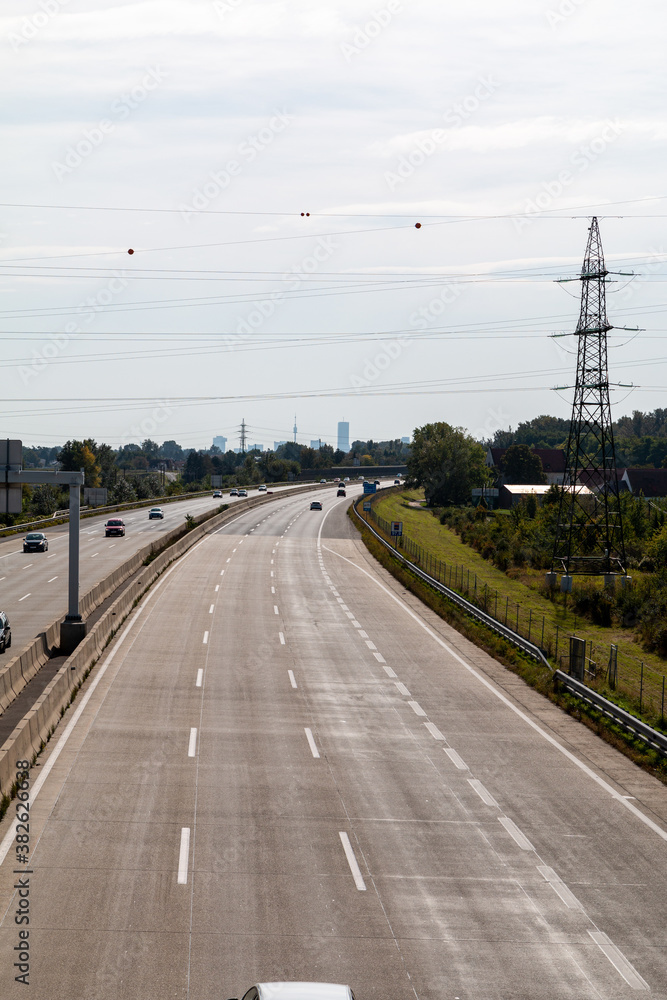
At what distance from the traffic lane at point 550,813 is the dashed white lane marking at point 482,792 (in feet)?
0.06

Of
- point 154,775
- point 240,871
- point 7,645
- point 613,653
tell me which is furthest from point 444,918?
point 7,645

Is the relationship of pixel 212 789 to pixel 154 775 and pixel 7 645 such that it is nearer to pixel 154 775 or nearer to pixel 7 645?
pixel 154 775

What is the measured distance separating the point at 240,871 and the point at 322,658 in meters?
18.2

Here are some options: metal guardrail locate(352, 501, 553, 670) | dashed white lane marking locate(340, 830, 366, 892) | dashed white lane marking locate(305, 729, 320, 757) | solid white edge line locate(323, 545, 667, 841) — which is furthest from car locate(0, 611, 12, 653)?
dashed white lane marking locate(340, 830, 366, 892)

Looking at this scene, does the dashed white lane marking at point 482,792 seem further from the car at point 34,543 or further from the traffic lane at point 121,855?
the car at point 34,543

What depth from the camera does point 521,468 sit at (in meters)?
158

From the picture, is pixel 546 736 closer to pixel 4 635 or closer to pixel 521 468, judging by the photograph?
pixel 4 635

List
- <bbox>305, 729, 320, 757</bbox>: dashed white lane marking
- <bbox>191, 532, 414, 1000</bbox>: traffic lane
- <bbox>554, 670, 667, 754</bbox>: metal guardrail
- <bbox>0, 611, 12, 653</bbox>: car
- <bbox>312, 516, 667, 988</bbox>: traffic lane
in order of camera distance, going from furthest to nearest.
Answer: <bbox>0, 611, 12, 653</bbox>: car → <bbox>554, 670, 667, 754</bbox>: metal guardrail → <bbox>305, 729, 320, 757</bbox>: dashed white lane marking → <bbox>312, 516, 667, 988</bbox>: traffic lane → <bbox>191, 532, 414, 1000</bbox>: traffic lane

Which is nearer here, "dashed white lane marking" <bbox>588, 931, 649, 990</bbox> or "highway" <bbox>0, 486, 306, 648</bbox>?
"dashed white lane marking" <bbox>588, 931, 649, 990</bbox>

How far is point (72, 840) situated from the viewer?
15.8m

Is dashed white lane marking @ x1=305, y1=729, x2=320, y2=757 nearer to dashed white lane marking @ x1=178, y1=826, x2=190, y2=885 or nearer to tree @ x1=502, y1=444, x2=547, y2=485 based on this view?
dashed white lane marking @ x1=178, y1=826, x2=190, y2=885

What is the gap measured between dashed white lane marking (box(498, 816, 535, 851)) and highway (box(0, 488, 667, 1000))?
6cm

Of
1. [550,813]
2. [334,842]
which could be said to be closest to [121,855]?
[334,842]

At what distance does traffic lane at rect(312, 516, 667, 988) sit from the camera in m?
13.8
